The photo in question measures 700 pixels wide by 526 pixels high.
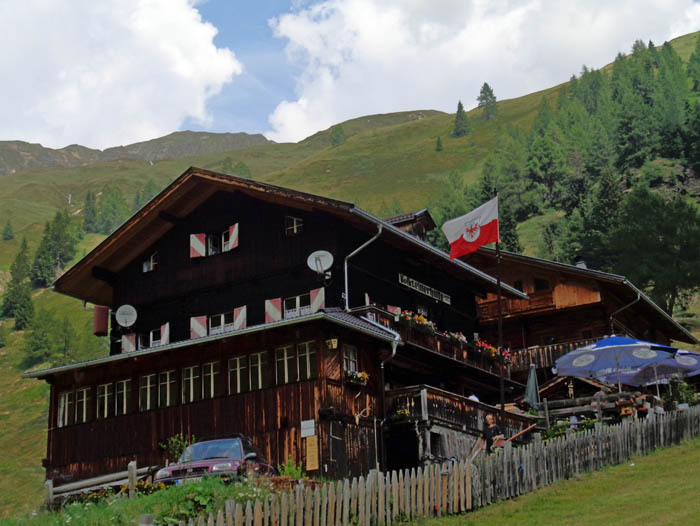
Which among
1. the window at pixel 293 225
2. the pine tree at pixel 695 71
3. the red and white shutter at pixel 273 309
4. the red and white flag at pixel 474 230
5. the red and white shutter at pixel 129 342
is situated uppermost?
the pine tree at pixel 695 71

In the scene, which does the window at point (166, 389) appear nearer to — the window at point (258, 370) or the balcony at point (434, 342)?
the window at point (258, 370)

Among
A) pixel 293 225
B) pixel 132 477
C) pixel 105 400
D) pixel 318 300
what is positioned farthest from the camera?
pixel 293 225

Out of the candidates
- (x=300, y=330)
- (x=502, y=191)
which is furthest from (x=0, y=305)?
(x=300, y=330)

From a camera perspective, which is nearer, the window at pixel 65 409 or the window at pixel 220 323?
the window at pixel 65 409

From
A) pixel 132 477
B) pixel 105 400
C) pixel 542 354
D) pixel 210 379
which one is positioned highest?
pixel 542 354

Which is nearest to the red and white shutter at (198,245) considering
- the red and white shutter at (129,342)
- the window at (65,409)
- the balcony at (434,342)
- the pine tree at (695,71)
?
the red and white shutter at (129,342)

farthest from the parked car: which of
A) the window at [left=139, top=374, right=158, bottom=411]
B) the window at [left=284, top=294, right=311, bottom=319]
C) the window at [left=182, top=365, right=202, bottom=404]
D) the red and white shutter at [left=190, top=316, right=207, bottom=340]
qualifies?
the red and white shutter at [left=190, top=316, right=207, bottom=340]

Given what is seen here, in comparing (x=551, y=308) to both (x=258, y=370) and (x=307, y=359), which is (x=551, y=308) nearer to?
(x=307, y=359)

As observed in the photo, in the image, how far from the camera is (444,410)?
94.8 ft

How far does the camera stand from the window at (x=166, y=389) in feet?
95.2

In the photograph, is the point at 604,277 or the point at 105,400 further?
the point at 604,277

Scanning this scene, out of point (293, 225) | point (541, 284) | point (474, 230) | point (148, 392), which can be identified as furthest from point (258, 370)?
point (541, 284)

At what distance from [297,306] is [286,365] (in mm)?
5103

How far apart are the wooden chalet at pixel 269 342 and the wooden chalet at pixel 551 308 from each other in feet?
21.2
